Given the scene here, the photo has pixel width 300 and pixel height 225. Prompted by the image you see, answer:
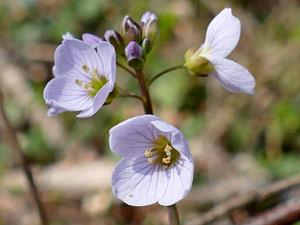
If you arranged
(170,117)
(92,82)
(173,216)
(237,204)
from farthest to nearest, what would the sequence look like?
(170,117)
(237,204)
(92,82)
(173,216)

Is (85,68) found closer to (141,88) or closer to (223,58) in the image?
(141,88)

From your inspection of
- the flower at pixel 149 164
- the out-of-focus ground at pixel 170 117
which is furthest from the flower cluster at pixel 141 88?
the out-of-focus ground at pixel 170 117

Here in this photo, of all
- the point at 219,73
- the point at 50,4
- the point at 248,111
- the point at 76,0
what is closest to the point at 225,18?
the point at 219,73

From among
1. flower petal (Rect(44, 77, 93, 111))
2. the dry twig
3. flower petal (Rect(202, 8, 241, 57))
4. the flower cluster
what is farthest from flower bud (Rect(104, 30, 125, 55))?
the dry twig

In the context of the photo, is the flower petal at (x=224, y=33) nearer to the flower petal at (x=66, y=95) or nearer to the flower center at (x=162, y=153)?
the flower center at (x=162, y=153)

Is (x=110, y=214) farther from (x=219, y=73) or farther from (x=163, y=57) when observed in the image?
(x=219, y=73)

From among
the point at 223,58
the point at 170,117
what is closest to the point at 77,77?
the point at 223,58

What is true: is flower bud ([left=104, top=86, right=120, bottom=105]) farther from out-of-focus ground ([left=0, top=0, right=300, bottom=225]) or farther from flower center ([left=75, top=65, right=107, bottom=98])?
out-of-focus ground ([left=0, top=0, right=300, bottom=225])

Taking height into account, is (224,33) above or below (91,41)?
below
